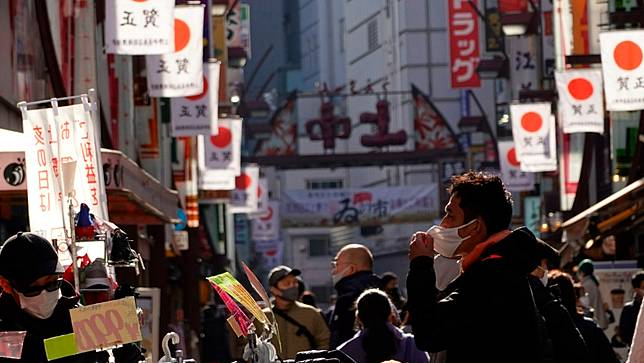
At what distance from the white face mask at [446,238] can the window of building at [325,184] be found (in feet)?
286

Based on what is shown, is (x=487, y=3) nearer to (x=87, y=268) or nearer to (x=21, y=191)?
(x=21, y=191)

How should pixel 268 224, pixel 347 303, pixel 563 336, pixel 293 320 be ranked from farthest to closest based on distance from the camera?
pixel 268 224
pixel 293 320
pixel 347 303
pixel 563 336

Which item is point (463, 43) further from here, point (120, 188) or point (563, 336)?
point (563, 336)

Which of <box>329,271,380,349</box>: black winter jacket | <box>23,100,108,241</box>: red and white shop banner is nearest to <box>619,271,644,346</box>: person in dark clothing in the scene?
<box>329,271,380,349</box>: black winter jacket

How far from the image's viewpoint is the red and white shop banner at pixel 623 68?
21047mm

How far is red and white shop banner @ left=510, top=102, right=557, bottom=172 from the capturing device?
3441 cm

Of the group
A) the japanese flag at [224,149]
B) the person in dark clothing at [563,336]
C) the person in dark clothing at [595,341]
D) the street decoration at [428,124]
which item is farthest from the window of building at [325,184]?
the person in dark clothing at [563,336]

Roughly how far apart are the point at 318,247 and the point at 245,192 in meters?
43.1

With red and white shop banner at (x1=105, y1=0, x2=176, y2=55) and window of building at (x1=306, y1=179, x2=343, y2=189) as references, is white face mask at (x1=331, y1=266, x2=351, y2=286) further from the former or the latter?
window of building at (x1=306, y1=179, x2=343, y2=189)

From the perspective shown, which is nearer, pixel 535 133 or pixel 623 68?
pixel 623 68

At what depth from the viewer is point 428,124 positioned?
246 feet

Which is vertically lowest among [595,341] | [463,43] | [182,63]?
[595,341]

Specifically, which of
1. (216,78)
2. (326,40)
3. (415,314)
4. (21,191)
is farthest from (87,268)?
(326,40)

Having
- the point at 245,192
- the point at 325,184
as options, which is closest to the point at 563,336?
the point at 245,192
